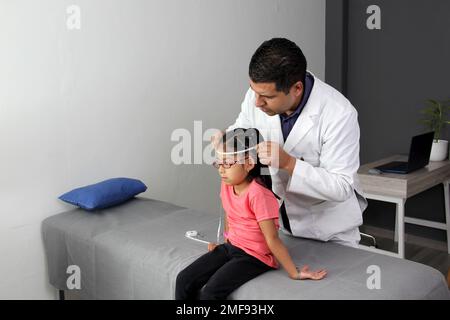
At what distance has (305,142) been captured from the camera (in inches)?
65.8

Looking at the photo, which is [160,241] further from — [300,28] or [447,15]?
[447,15]

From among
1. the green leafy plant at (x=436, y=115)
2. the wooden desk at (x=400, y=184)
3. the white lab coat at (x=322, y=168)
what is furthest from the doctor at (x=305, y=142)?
the green leafy plant at (x=436, y=115)

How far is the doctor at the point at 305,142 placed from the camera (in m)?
1.45

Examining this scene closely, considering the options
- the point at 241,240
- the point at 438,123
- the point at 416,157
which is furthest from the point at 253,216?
the point at 438,123

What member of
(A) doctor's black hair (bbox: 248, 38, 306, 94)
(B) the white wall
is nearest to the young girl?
(A) doctor's black hair (bbox: 248, 38, 306, 94)

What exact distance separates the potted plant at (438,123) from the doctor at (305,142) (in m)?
1.74

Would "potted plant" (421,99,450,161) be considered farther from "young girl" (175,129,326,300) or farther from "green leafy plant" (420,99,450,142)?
"young girl" (175,129,326,300)

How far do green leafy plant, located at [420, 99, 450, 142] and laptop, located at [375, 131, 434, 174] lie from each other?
179 mm

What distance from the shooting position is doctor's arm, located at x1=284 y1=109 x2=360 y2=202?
1504 mm

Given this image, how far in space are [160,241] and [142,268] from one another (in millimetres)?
147

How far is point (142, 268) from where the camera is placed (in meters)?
1.65

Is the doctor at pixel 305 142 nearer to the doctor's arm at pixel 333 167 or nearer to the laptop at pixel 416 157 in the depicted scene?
the doctor's arm at pixel 333 167

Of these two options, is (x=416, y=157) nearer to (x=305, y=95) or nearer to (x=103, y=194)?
(x=305, y=95)

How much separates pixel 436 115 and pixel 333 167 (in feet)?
6.55
